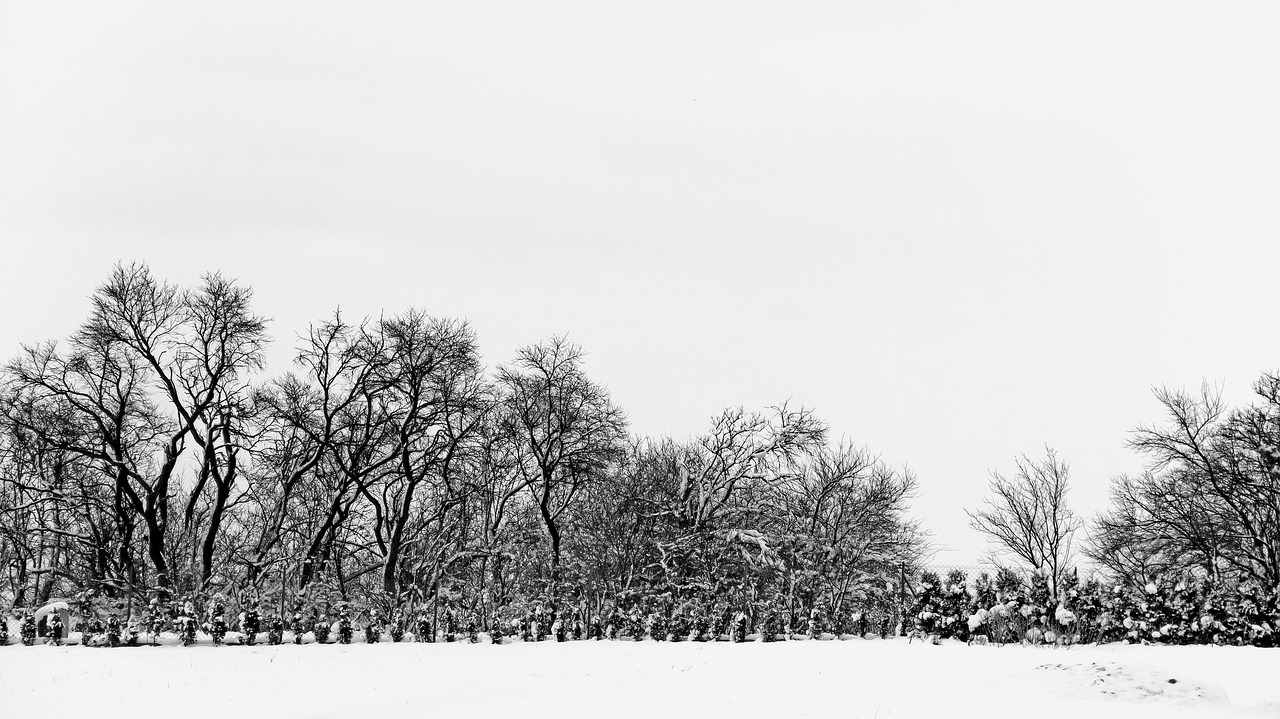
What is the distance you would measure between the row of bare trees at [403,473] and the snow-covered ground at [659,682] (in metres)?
7.31

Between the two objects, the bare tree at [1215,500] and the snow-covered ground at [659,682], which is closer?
the snow-covered ground at [659,682]

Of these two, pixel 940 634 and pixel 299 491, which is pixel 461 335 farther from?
pixel 940 634

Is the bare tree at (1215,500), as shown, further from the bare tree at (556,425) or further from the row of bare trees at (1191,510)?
the bare tree at (556,425)

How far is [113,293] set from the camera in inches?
1039

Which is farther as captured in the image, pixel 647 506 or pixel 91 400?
pixel 647 506

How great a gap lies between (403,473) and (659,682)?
15.8 meters

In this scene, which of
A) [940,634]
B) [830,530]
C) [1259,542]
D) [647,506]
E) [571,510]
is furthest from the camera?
[830,530]

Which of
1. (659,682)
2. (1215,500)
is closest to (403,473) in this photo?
(659,682)

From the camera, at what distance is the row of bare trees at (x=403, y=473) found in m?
27.0

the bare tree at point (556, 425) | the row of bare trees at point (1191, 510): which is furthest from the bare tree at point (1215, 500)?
the bare tree at point (556, 425)

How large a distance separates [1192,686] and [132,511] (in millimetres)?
27897

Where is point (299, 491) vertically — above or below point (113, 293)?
below

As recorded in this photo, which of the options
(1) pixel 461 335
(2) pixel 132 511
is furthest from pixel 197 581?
(1) pixel 461 335

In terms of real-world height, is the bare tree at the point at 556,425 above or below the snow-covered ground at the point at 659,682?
above
